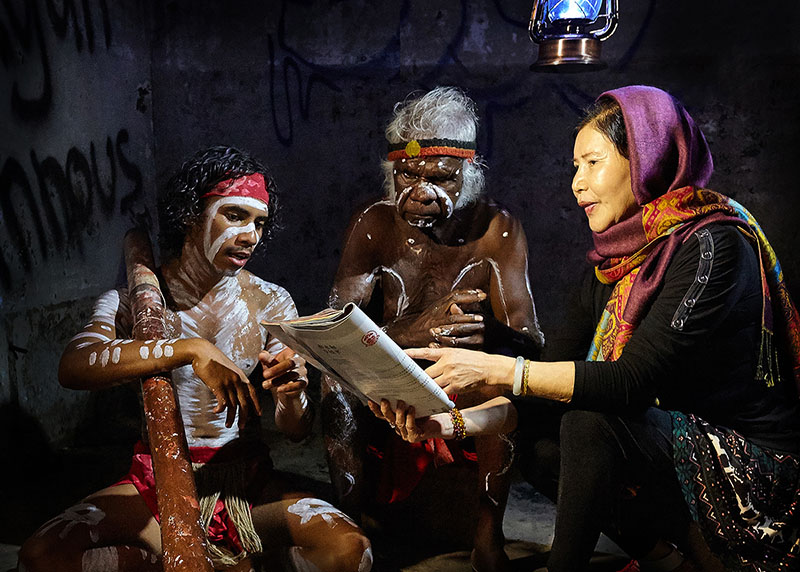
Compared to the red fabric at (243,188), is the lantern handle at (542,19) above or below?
above

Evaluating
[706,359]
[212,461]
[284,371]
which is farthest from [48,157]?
[706,359]

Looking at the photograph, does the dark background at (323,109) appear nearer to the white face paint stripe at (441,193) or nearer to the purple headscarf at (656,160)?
the white face paint stripe at (441,193)

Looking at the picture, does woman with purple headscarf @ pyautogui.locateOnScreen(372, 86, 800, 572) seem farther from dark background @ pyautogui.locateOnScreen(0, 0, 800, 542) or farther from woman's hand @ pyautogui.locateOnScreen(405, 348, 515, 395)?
dark background @ pyautogui.locateOnScreen(0, 0, 800, 542)

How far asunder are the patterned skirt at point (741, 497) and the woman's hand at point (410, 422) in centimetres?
76

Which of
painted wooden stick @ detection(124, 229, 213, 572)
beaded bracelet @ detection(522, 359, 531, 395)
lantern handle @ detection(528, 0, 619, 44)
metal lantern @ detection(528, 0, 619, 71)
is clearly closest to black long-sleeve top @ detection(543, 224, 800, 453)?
beaded bracelet @ detection(522, 359, 531, 395)

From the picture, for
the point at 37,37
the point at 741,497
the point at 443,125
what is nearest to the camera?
the point at 741,497

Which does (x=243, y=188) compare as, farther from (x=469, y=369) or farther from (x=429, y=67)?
(x=429, y=67)

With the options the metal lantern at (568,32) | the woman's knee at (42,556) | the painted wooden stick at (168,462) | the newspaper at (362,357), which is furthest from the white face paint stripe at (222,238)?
the metal lantern at (568,32)

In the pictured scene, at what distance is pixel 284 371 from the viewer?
267cm

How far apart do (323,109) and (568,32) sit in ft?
6.24

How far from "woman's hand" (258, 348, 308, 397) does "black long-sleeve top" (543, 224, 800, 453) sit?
92cm

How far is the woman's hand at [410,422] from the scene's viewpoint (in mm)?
2430

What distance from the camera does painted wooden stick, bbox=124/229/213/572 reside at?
89.8 inches

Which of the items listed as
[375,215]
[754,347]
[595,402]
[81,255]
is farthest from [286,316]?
[81,255]
